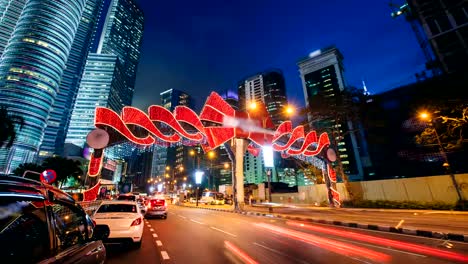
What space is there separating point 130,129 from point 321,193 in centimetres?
2915

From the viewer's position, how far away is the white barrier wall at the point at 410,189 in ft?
76.4

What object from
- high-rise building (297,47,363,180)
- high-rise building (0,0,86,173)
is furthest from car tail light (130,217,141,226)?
high-rise building (0,0,86,173)

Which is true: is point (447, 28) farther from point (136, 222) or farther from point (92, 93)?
point (92, 93)

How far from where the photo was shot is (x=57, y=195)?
2.64 meters

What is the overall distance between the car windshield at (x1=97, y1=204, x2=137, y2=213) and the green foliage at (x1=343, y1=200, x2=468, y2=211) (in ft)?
90.0

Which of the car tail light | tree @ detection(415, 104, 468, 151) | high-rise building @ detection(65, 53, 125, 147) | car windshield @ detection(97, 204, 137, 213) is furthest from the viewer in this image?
high-rise building @ detection(65, 53, 125, 147)

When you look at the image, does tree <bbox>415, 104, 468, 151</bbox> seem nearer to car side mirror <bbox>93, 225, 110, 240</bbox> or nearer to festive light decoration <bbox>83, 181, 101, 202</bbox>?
car side mirror <bbox>93, 225, 110, 240</bbox>

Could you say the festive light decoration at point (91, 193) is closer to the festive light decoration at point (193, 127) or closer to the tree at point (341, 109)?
the festive light decoration at point (193, 127)

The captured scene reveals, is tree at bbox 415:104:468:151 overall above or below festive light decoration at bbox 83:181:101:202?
above

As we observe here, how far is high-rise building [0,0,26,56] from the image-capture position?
135m

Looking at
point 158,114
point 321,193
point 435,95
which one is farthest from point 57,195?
point 435,95

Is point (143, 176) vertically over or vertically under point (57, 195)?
over

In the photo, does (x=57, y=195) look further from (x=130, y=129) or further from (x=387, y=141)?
(x=387, y=141)

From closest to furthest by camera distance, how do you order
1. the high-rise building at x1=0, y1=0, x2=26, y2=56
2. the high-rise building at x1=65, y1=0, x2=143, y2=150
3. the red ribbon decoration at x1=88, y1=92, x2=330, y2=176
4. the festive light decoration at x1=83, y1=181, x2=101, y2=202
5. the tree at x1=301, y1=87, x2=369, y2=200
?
the festive light decoration at x1=83, y1=181, x2=101, y2=202 < the red ribbon decoration at x1=88, y1=92, x2=330, y2=176 < the tree at x1=301, y1=87, x2=369, y2=200 < the high-rise building at x1=0, y1=0, x2=26, y2=56 < the high-rise building at x1=65, y1=0, x2=143, y2=150
